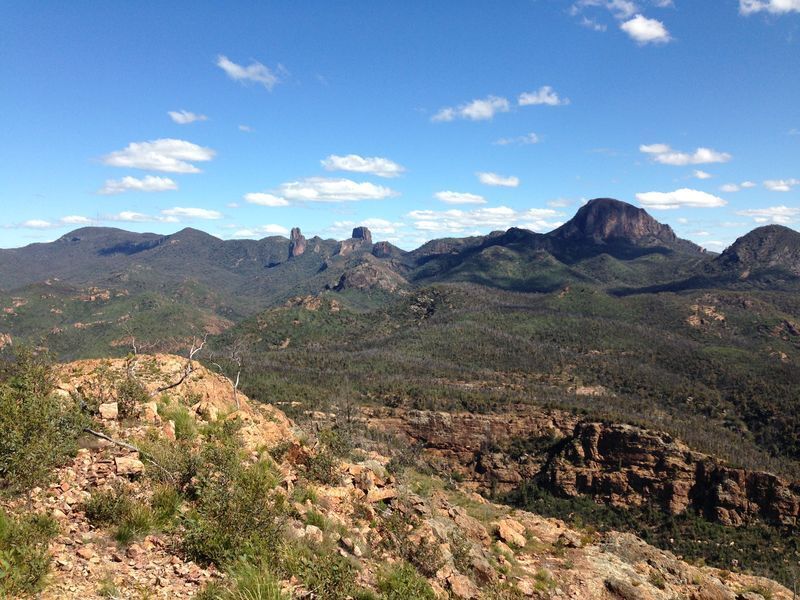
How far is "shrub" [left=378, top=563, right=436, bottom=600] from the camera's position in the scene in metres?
10.1

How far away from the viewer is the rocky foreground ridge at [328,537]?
9.13m

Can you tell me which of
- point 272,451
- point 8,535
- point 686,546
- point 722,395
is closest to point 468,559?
point 272,451

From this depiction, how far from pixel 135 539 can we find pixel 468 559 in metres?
12.5

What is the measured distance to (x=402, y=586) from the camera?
10219 mm

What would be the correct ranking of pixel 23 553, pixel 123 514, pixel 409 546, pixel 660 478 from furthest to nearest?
pixel 660 478 → pixel 409 546 → pixel 123 514 → pixel 23 553

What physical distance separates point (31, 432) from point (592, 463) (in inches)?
4102

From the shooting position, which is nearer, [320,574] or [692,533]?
[320,574]

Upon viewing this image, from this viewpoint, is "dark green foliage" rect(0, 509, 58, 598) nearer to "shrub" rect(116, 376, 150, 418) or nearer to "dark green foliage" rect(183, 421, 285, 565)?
"dark green foliage" rect(183, 421, 285, 565)

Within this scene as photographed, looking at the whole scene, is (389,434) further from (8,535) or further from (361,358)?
(8,535)

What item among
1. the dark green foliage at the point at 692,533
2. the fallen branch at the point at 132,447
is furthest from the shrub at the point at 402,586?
the dark green foliage at the point at 692,533

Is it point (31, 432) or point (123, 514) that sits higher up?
point (31, 432)

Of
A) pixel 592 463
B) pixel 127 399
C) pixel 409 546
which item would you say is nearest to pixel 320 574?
pixel 409 546

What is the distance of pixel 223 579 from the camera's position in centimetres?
884

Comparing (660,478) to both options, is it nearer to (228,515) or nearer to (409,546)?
(409,546)
